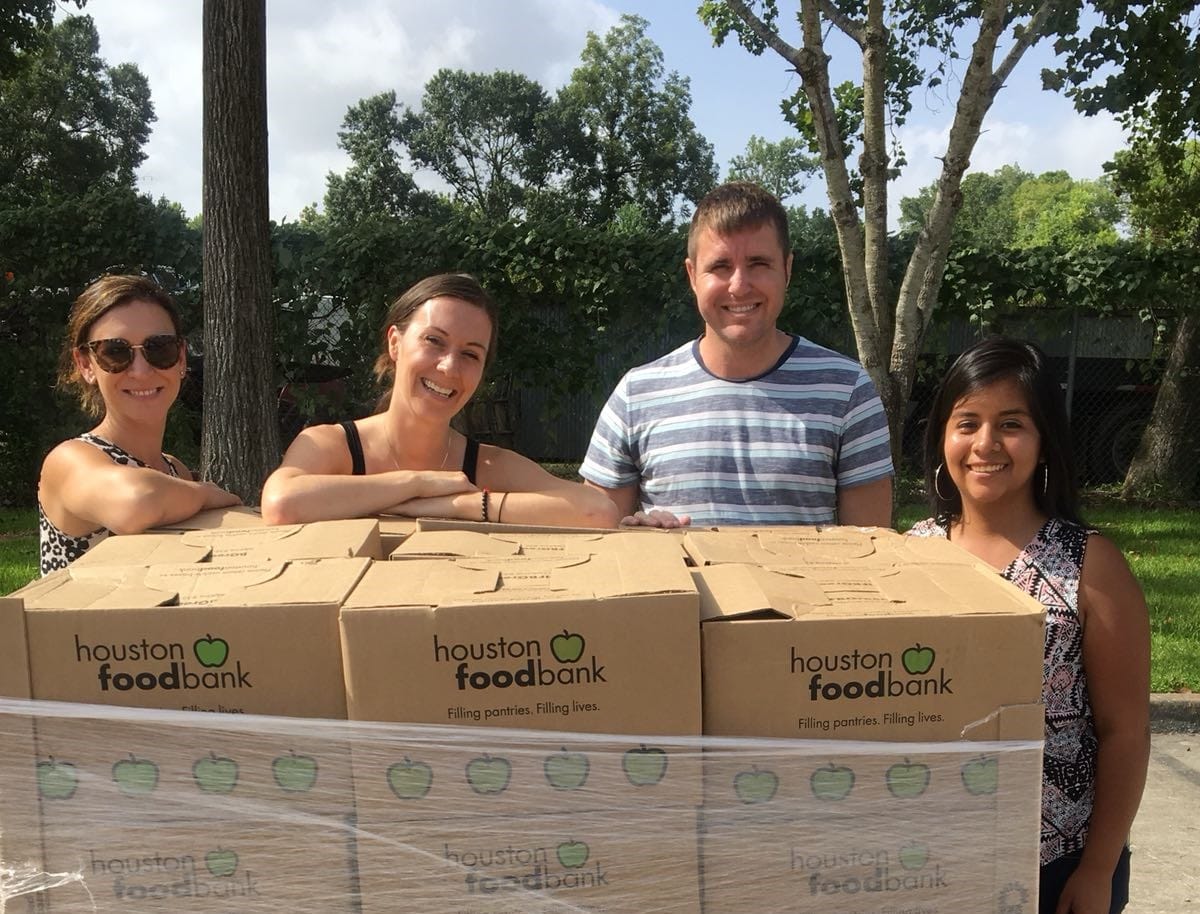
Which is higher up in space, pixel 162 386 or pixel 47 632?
pixel 162 386

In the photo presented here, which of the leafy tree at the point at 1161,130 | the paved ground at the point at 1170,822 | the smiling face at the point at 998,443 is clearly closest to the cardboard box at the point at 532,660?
the smiling face at the point at 998,443

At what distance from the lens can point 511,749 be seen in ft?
3.58

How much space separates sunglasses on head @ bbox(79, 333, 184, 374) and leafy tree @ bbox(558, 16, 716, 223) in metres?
41.9

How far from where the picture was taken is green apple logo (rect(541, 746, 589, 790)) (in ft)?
3.59

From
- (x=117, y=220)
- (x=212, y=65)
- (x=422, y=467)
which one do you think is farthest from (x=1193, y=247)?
(x=117, y=220)

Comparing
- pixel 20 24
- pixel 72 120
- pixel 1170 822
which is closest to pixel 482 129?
pixel 72 120

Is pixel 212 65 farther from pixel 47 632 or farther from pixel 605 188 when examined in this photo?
pixel 605 188

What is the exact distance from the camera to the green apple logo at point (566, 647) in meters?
1.08

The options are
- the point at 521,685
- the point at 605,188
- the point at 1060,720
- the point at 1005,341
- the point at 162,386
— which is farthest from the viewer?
the point at 605,188

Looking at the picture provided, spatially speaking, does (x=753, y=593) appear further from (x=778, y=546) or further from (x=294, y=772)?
(x=294, y=772)

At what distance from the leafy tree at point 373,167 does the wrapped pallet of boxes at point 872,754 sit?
48776mm

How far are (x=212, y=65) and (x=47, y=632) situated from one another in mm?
4126

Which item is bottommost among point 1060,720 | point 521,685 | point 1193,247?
point 1060,720

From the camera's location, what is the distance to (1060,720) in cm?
162
